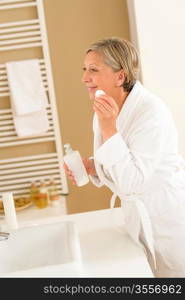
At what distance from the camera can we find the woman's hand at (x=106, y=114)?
1.60 metres

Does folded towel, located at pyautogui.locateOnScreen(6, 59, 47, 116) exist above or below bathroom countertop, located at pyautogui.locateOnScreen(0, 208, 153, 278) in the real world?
above

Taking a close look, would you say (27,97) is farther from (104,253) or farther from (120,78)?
(104,253)

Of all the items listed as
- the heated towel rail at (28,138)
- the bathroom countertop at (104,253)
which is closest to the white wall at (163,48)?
the heated towel rail at (28,138)

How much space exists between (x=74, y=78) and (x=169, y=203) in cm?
187

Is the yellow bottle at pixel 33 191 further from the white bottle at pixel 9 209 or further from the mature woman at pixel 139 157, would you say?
the mature woman at pixel 139 157

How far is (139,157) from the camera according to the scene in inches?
62.6

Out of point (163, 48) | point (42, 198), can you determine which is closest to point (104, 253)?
point (42, 198)

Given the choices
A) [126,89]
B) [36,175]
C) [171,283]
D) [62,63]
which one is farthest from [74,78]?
[171,283]

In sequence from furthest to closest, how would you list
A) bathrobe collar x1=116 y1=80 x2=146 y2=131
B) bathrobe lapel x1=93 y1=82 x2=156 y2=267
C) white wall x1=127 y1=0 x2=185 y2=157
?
1. white wall x1=127 y1=0 x2=185 y2=157
2. bathrobe collar x1=116 y1=80 x2=146 y2=131
3. bathrobe lapel x1=93 y1=82 x2=156 y2=267

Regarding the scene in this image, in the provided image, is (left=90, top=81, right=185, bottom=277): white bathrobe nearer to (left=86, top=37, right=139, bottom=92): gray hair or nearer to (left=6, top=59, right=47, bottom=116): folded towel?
(left=86, top=37, right=139, bottom=92): gray hair

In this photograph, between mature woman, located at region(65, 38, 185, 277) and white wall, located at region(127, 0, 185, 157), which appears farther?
white wall, located at region(127, 0, 185, 157)

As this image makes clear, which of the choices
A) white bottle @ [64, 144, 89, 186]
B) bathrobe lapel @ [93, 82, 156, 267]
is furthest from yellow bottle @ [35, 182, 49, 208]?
bathrobe lapel @ [93, 82, 156, 267]

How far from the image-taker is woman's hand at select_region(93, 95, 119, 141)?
5.24 feet

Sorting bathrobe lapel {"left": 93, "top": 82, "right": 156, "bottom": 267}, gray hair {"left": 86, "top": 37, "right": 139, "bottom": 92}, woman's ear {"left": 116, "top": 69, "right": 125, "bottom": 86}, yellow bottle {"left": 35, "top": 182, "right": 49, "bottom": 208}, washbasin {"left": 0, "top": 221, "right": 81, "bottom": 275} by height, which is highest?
gray hair {"left": 86, "top": 37, "right": 139, "bottom": 92}
